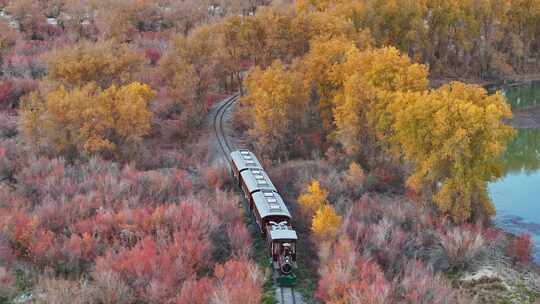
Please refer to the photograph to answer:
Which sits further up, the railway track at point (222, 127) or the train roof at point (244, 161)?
the train roof at point (244, 161)

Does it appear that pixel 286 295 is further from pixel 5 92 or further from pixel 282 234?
pixel 5 92

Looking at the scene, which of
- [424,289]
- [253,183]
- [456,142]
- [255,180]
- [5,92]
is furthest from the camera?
[5,92]

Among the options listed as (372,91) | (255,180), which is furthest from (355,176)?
(255,180)

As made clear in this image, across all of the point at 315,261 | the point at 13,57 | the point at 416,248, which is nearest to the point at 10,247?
the point at 315,261

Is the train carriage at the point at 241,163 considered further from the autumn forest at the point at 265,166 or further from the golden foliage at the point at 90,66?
the golden foliage at the point at 90,66

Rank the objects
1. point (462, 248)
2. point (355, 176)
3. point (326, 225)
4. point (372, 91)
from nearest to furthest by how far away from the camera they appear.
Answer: point (326, 225), point (462, 248), point (355, 176), point (372, 91)

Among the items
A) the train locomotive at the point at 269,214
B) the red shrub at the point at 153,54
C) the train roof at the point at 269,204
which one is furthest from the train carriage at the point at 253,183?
the red shrub at the point at 153,54
